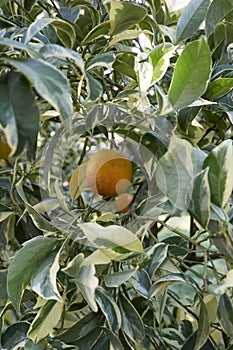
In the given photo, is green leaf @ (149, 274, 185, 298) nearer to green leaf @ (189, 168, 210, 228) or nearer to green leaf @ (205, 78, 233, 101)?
green leaf @ (189, 168, 210, 228)

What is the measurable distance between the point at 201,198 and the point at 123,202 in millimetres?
169

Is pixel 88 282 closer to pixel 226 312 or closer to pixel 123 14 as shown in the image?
pixel 226 312

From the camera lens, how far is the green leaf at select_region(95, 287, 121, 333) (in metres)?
0.56

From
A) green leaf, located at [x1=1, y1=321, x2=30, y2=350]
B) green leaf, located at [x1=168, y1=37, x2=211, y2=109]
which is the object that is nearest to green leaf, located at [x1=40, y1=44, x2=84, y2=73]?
green leaf, located at [x1=168, y1=37, x2=211, y2=109]

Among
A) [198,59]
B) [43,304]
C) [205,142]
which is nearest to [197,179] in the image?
[198,59]

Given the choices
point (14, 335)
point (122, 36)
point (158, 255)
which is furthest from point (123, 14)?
point (14, 335)

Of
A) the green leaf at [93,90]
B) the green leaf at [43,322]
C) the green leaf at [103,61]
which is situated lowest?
the green leaf at [43,322]

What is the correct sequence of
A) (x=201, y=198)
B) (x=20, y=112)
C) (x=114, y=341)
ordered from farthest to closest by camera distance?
(x=114, y=341) → (x=201, y=198) → (x=20, y=112)

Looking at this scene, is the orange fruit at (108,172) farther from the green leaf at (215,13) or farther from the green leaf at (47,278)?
the green leaf at (215,13)

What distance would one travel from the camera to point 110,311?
565mm

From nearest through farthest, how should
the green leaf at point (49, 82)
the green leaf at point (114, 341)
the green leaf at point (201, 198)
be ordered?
the green leaf at point (49, 82) → the green leaf at point (201, 198) → the green leaf at point (114, 341)

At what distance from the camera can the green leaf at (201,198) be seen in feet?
1.56

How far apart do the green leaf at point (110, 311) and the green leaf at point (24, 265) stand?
0.25 ft

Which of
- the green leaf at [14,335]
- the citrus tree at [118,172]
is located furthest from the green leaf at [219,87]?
the green leaf at [14,335]
